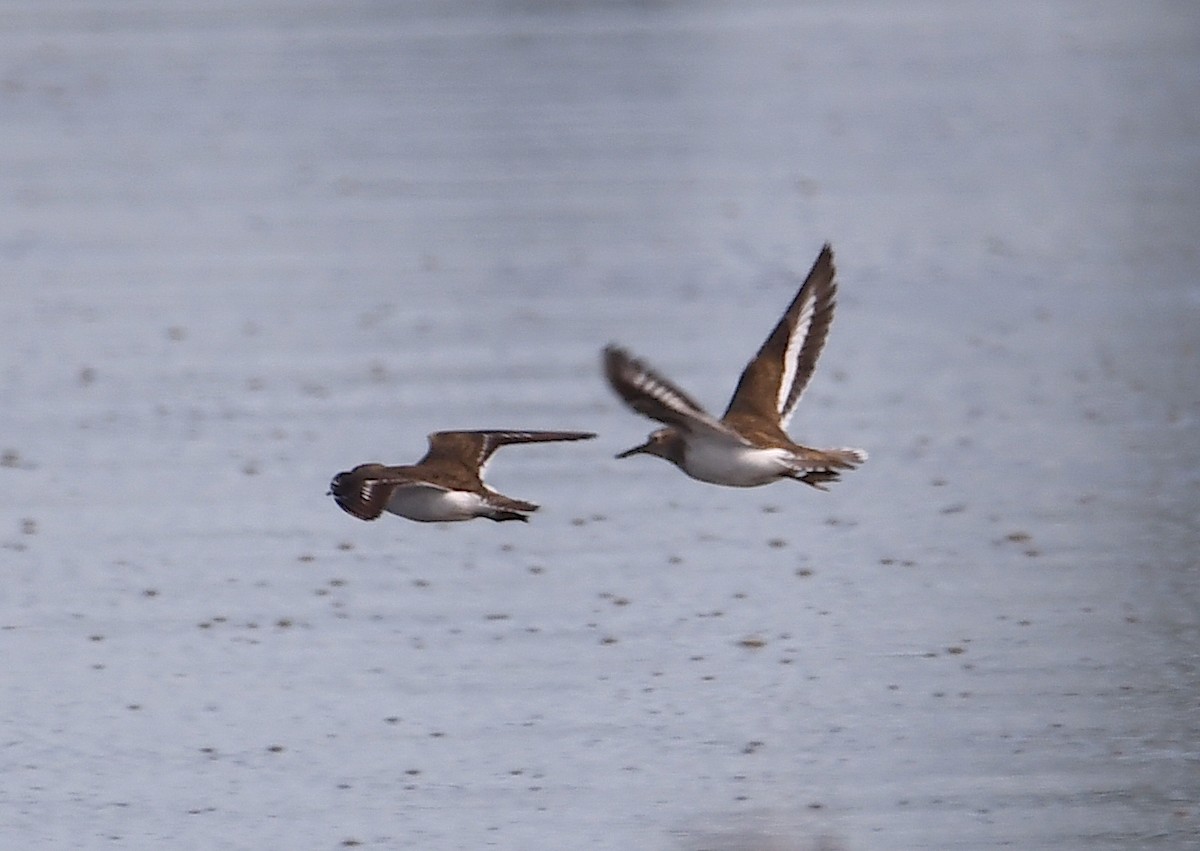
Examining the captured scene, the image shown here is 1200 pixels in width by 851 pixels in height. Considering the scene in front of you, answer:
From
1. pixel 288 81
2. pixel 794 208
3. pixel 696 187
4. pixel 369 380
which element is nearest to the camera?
pixel 369 380

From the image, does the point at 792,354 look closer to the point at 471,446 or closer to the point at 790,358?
the point at 790,358

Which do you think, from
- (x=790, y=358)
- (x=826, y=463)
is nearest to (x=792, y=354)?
(x=790, y=358)

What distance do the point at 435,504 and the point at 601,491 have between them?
8.67 feet

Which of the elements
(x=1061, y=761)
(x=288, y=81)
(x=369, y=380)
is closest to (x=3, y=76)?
(x=288, y=81)

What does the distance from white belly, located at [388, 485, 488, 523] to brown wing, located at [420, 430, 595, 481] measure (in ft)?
0.47

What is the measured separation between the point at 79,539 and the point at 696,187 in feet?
28.7

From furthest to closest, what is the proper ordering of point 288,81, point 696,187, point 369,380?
point 288,81
point 696,187
point 369,380

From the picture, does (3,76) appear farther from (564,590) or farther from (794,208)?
(564,590)

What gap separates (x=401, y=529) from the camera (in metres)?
9.52

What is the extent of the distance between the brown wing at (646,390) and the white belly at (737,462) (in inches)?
15.4

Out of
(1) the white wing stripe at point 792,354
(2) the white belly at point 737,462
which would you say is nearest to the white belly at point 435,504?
(2) the white belly at point 737,462

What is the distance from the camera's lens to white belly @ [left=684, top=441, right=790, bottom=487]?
23.4ft

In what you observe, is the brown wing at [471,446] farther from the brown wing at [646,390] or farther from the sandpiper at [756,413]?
the brown wing at [646,390]

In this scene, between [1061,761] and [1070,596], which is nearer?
[1061,761]
